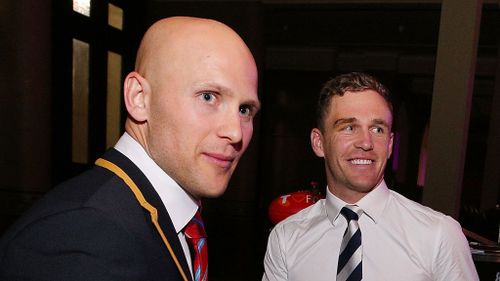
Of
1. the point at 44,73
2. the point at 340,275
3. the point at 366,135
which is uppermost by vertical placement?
the point at 44,73

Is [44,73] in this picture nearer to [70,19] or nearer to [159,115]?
[70,19]

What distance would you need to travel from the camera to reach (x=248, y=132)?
0.90 meters

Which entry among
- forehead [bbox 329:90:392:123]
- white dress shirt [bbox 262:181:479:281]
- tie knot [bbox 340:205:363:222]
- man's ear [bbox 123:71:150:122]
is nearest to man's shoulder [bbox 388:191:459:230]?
white dress shirt [bbox 262:181:479:281]

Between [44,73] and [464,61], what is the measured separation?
Answer: 366 cm

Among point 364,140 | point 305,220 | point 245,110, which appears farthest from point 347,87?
point 245,110

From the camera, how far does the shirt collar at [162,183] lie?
85cm

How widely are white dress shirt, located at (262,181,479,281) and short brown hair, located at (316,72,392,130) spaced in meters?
0.33

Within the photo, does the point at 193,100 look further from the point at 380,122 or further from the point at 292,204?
the point at 292,204

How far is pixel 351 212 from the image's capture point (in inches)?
57.9

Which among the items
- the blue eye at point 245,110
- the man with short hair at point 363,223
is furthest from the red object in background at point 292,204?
the blue eye at point 245,110

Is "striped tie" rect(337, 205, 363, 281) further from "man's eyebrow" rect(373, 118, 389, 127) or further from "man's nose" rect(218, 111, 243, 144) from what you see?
"man's nose" rect(218, 111, 243, 144)

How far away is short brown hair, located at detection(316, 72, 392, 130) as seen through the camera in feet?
4.77

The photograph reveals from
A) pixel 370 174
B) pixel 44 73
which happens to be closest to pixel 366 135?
pixel 370 174

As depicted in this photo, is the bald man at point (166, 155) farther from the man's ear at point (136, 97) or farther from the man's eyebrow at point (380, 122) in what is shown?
Result: the man's eyebrow at point (380, 122)
